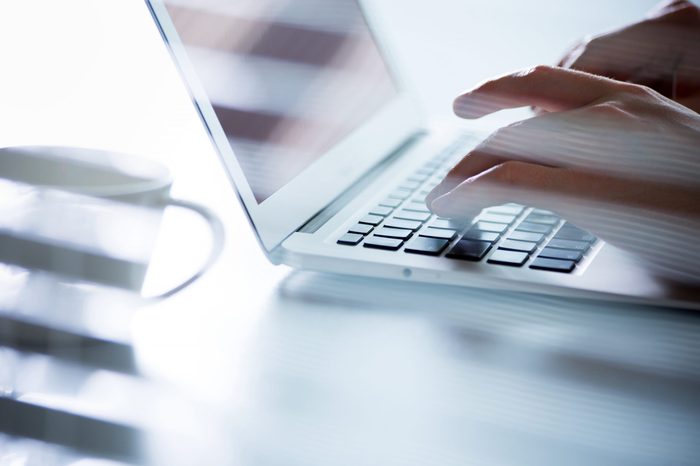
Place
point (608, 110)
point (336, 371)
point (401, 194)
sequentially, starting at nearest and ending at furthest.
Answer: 1. point (336, 371)
2. point (608, 110)
3. point (401, 194)

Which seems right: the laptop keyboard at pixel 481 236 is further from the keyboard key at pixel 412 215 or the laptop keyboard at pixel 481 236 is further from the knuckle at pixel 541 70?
the knuckle at pixel 541 70

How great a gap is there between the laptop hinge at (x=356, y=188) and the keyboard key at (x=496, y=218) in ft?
0.39

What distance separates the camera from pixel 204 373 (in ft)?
1.42

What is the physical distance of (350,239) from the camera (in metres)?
0.54

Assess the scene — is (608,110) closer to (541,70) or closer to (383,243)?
(541,70)

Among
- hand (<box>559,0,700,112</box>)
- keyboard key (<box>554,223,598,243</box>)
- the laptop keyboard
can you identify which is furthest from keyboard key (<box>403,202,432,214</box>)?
hand (<box>559,0,700,112</box>)

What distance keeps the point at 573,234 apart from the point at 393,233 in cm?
13

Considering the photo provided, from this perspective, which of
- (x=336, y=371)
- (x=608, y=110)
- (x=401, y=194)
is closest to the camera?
(x=336, y=371)

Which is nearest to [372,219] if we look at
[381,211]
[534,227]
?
[381,211]

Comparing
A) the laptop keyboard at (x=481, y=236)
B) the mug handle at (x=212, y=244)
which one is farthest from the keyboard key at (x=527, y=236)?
the mug handle at (x=212, y=244)

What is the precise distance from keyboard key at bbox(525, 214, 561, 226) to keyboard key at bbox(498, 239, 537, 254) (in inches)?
2.1

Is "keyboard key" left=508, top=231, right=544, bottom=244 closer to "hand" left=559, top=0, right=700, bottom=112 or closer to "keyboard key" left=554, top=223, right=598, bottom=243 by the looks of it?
"keyboard key" left=554, top=223, right=598, bottom=243

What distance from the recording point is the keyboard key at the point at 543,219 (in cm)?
57

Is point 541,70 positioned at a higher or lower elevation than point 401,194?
higher
